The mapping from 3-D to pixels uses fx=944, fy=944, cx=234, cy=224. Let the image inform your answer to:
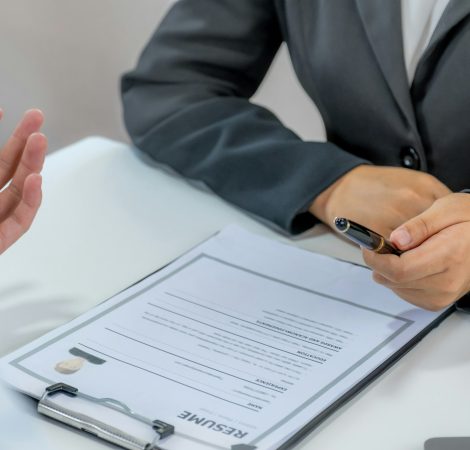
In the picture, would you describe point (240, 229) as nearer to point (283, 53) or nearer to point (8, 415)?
point (8, 415)

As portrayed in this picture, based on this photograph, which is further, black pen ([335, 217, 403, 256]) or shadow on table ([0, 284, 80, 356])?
shadow on table ([0, 284, 80, 356])

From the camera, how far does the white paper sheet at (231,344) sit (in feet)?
2.49

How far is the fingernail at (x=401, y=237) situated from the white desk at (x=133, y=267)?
0.33 ft

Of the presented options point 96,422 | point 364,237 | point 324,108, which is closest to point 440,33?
point 324,108

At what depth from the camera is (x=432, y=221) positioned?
2.88 ft

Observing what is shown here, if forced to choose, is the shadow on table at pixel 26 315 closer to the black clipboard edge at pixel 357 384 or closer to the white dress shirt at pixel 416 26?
the black clipboard edge at pixel 357 384

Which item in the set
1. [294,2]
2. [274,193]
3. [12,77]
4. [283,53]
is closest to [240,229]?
[274,193]

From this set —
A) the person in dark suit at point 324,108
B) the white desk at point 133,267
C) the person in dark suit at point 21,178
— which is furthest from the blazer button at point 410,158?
the person in dark suit at point 21,178

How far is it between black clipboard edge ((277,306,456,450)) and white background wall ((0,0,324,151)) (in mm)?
1306

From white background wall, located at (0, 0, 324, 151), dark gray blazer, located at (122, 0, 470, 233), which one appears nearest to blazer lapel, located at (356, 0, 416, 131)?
A: dark gray blazer, located at (122, 0, 470, 233)

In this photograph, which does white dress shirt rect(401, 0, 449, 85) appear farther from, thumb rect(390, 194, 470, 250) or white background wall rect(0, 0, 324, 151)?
white background wall rect(0, 0, 324, 151)

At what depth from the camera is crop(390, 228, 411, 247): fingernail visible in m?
0.85

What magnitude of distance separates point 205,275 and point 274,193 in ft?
0.60

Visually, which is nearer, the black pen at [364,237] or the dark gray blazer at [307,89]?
the black pen at [364,237]
